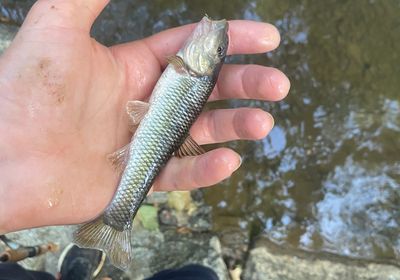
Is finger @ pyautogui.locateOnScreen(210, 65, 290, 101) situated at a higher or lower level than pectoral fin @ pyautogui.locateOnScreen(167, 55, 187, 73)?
lower

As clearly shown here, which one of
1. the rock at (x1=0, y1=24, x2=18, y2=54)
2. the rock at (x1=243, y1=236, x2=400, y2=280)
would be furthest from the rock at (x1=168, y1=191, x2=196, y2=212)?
the rock at (x1=0, y1=24, x2=18, y2=54)

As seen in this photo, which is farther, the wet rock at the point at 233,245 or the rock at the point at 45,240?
the wet rock at the point at 233,245

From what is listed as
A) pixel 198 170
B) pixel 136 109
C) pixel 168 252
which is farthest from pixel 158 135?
pixel 168 252

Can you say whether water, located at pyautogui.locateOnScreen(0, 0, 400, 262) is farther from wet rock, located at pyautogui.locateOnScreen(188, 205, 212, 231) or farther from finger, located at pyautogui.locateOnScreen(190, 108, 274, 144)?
finger, located at pyautogui.locateOnScreen(190, 108, 274, 144)

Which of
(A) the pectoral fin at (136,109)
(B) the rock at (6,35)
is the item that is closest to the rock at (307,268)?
(A) the pectoral fin at (136,109)

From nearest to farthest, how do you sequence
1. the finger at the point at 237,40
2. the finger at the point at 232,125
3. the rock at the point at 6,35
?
the finger at the point at 232,125, the finger at the point at 237,40, the rock at the point at 6,35

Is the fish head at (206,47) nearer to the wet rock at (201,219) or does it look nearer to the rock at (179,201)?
the rock at (179,201)

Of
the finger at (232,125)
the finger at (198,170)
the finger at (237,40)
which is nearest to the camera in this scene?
the finger at (198,170)

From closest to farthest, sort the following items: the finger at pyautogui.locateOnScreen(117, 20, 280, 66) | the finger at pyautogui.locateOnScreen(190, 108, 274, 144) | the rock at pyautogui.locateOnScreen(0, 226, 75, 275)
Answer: the finger at pyautogui.locateOnScreen(190, 108, 274, 144) → the finger at pyautogui.locateOnScreen(117, 20, 280, 66) → the rock at pyautogui.locateOnScreen(0, 226, 75, 275)
